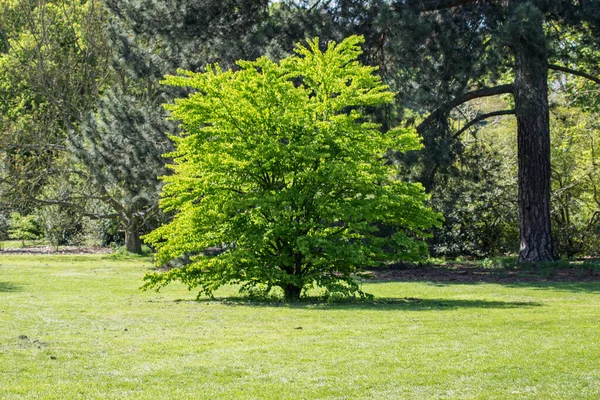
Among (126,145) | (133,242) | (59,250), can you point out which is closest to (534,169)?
(126,145)

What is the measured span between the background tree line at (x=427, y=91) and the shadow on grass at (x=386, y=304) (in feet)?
24.9

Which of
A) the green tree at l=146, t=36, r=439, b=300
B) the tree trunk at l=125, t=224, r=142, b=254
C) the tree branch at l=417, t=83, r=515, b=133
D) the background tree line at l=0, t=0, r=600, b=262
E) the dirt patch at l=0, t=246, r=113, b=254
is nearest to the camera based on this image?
the green tree at l=146, t=36, r=439, b=300

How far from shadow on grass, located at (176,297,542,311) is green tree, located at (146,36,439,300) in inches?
13.6

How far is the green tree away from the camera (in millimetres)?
15281

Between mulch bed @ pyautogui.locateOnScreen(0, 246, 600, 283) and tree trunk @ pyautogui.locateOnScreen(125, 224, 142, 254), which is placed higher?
tree trunk @ pyautogui.locateOnScreen(125, 224, 142, 254)

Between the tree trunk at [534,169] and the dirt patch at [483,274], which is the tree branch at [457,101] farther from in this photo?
the dirt patch at [483,274]

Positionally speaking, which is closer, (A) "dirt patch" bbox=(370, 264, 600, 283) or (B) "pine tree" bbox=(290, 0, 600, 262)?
(A) "dirt patch" bbox=(370, 264, 600, 283)

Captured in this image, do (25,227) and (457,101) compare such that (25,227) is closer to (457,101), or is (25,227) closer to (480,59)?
(457,101)

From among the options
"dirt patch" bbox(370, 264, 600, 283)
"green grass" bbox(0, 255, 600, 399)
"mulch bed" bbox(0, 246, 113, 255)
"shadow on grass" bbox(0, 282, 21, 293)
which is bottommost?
"green grass" bbox(0, 255, 600, 399)

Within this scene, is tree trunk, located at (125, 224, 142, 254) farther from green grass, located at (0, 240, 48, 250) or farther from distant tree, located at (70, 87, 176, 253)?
green grass, located at (0, 240, 48, 250)

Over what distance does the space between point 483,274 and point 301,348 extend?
43.5ft

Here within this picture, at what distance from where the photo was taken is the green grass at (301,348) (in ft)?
24.6

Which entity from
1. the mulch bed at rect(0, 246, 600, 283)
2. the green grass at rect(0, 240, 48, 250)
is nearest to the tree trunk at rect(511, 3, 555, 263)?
the mulch bed at rect(0, 246, 600, 283)

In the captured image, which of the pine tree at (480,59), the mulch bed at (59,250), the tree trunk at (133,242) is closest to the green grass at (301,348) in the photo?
the pine tree at (480,59)
